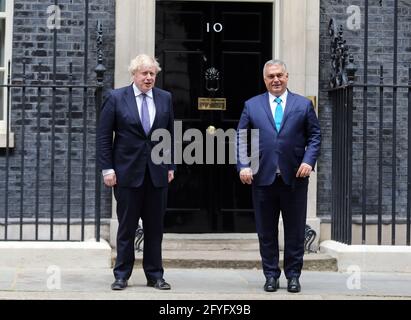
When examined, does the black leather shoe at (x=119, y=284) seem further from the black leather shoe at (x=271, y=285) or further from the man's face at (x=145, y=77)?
the man's face at (x=145, y=77)

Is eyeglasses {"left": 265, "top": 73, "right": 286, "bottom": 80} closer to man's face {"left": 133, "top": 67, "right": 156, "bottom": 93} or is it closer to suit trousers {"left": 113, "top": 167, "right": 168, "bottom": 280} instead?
man's face {"left": 133, "top": 67, "right": 156, "bottom": 93}

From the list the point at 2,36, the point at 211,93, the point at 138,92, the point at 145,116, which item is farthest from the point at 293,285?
the point at 2,36

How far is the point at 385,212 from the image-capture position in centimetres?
878

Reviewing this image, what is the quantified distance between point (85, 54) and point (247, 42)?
1.91 meters

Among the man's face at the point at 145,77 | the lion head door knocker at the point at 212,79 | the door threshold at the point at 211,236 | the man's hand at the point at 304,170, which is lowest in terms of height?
the door threshold at the point at 211,236

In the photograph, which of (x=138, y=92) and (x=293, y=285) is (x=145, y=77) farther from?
(x=293, y=285)

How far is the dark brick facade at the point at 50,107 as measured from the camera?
8.45 m

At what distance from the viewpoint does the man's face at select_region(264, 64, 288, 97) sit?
6.59 m

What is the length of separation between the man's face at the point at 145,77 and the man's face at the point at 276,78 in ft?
3.00

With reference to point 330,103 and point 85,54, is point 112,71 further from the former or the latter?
point 330,103

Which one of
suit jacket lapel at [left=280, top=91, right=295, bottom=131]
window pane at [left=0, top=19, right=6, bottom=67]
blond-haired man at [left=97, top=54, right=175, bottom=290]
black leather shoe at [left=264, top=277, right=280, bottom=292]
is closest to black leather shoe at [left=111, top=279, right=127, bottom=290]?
blond-haired man at [left=97, top=54, right=175, bottom=290]

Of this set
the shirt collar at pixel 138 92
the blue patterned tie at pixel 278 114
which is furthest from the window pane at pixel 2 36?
the blue patterned tie at pixel 278 114

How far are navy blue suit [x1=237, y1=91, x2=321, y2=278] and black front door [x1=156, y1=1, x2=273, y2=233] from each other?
2143 millimetres

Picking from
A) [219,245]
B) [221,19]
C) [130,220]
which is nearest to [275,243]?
[130,220]
